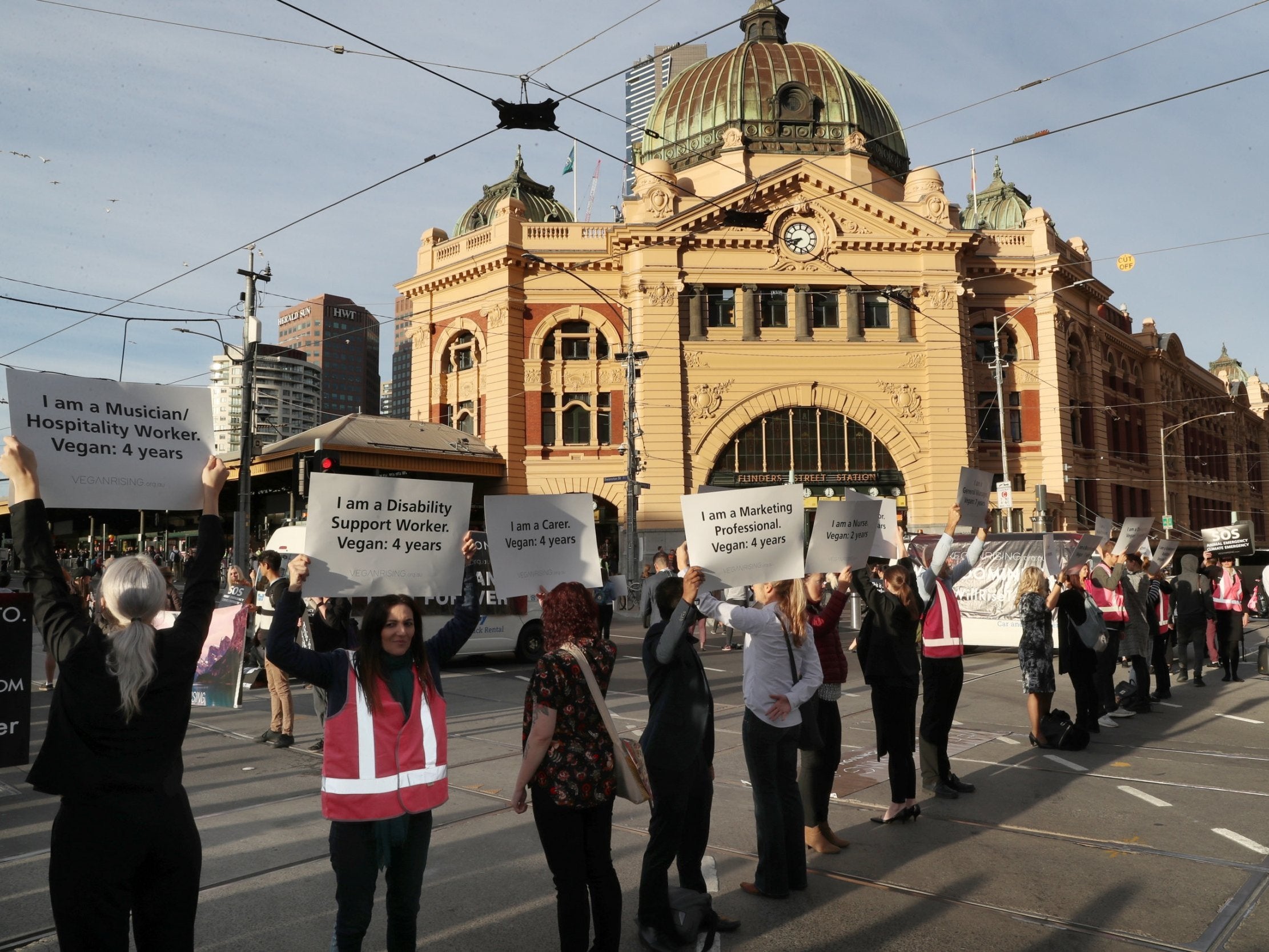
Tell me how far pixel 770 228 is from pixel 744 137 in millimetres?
4720

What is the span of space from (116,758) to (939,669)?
21.3ft

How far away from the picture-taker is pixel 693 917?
521 centimetres

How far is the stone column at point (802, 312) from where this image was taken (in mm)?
37531

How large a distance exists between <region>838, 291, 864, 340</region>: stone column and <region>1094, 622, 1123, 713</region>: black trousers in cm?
2638

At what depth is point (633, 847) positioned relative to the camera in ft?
22.3

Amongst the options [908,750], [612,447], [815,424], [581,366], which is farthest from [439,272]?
[908,750]

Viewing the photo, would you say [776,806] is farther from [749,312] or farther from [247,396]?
[749,312]

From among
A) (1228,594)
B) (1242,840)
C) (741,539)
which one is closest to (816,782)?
(741,539)

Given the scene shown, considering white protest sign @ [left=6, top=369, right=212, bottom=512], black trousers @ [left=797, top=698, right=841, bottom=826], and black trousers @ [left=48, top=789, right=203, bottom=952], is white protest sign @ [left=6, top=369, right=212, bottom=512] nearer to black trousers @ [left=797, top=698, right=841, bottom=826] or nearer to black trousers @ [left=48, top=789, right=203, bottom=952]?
black trousers @ [left=48, top=789, right=203, bottom=952]

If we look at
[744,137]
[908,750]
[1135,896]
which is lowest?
[1135,896]

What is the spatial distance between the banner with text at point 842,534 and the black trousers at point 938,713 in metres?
1.08

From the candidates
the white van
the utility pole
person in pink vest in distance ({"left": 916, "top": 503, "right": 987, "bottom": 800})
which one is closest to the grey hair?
person in pink vest in distance ({"left": 916, "top": 503, "right": 987, "bottom": 800})

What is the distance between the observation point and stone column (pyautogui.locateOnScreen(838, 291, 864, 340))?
37.8 m

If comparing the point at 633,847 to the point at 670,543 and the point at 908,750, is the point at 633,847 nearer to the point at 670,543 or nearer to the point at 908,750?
the point at 908,750
